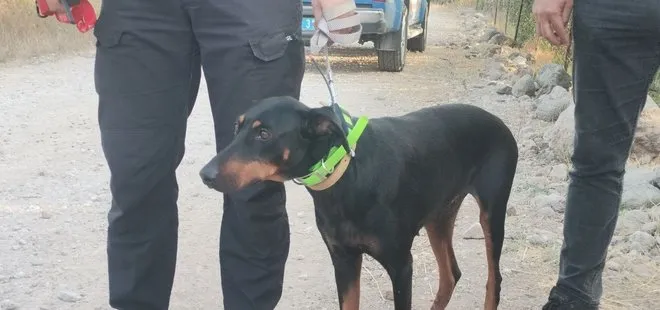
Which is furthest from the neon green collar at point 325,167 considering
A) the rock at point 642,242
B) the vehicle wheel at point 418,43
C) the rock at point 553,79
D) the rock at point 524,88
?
the vehicle wheel at point 418,43

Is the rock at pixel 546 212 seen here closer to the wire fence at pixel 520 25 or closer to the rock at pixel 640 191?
the rock at pixel 640 191

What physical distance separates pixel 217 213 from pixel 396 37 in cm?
616

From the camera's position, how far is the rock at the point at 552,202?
15.7ft

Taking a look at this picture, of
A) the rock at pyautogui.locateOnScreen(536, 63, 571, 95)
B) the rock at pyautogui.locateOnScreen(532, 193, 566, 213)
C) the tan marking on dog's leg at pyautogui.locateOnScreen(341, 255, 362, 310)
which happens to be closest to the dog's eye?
the tan marking on dog's leg at pyautogui.locateOnScreen(341, 255, 362, 310)

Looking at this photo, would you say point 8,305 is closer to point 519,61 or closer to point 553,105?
point 553,105

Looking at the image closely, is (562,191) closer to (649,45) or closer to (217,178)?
(649,45)

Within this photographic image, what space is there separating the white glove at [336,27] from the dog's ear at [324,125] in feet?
0.68

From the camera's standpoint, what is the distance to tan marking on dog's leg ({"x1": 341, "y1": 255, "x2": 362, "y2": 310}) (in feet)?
9.78

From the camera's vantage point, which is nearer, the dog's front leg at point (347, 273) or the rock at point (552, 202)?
the dog's front leg at point (347, 273)

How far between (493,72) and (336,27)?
25.7ft

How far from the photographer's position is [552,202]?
482 cm

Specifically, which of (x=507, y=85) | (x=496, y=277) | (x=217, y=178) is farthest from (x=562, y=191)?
(x=507, y=85)

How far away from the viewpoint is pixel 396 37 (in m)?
10.5

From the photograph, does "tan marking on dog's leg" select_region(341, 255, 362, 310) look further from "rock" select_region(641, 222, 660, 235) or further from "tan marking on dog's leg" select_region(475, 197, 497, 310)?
"rock" select_region(641, 222, 660, 235)
